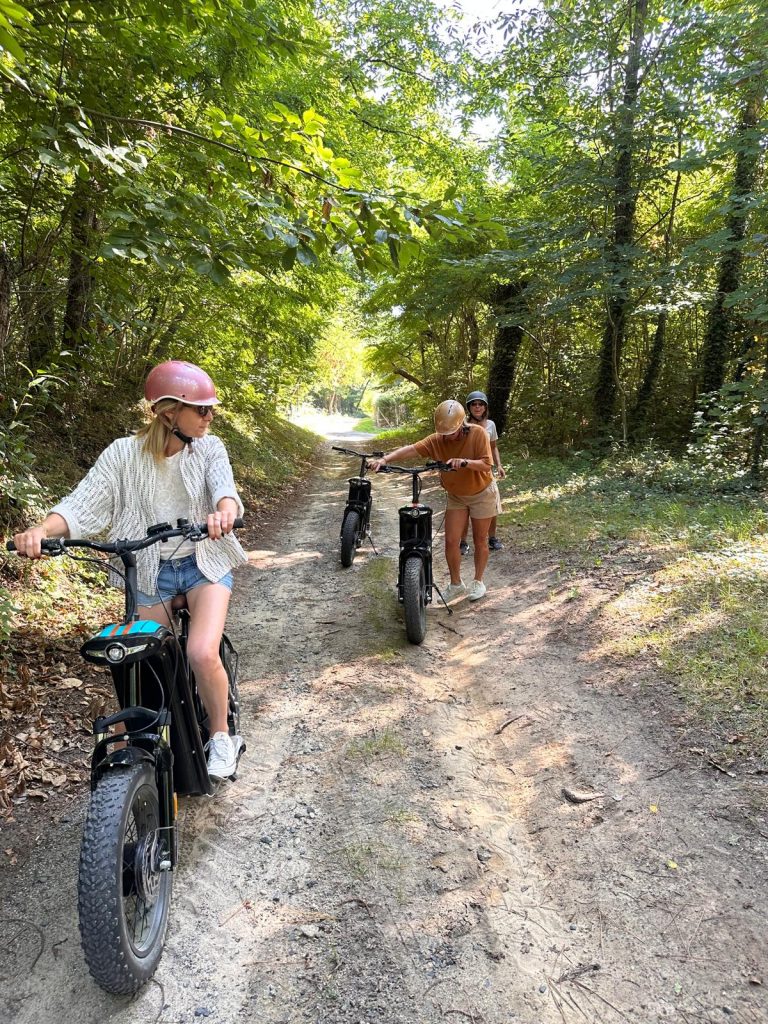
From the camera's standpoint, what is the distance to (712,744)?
10.2 feet

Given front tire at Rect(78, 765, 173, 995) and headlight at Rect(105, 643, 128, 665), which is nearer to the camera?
front tire at Rect(78, 765, 173, 995)

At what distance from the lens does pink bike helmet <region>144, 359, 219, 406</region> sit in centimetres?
242

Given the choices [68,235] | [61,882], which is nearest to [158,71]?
[68,235]

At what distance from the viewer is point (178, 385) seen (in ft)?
7.95

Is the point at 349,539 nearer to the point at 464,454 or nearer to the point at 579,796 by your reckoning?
the point at 464,454

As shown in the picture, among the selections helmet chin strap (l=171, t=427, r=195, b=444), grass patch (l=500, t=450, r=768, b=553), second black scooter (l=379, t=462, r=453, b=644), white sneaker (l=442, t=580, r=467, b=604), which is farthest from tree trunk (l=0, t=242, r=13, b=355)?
grass patch (l=500, t=450, r=768, b=553)

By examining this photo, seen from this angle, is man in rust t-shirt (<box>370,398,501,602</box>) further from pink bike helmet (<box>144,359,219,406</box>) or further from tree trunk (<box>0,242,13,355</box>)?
tree trunk (<box>0,242,13,355</box>)

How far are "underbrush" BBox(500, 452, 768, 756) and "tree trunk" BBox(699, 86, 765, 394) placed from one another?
2.31m

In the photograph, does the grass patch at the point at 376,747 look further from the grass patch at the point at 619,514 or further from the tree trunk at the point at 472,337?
the tree trunk at the point at 472,337

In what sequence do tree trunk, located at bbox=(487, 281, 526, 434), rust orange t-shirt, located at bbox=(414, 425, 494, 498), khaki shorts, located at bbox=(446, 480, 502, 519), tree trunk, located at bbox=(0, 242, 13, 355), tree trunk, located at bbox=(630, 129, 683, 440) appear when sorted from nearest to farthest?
tree trunk, located at bbox=(0, 242, 13, 355)
rust orange t-shirt, located at bbox=(414, 425, 494, 498)
khaki shorts, located at bbox=(446, 480, 502, 519)
tree trunk, located at bbox=(630, 129, 683, 440)
tree trunk, located at bbox=(487, 281, 526, 434)

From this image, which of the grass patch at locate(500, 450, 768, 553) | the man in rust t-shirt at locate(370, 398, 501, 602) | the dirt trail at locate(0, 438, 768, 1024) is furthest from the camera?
the grass patch at locate(500, 450, 768, 553)

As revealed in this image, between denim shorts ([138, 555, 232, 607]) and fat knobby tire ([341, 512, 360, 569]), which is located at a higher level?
denim shorts ([138, 555, 232, 607])

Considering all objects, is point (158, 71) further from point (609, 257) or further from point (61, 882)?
point (609, 257)

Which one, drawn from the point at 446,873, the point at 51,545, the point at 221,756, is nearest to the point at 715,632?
the point at 446,873
